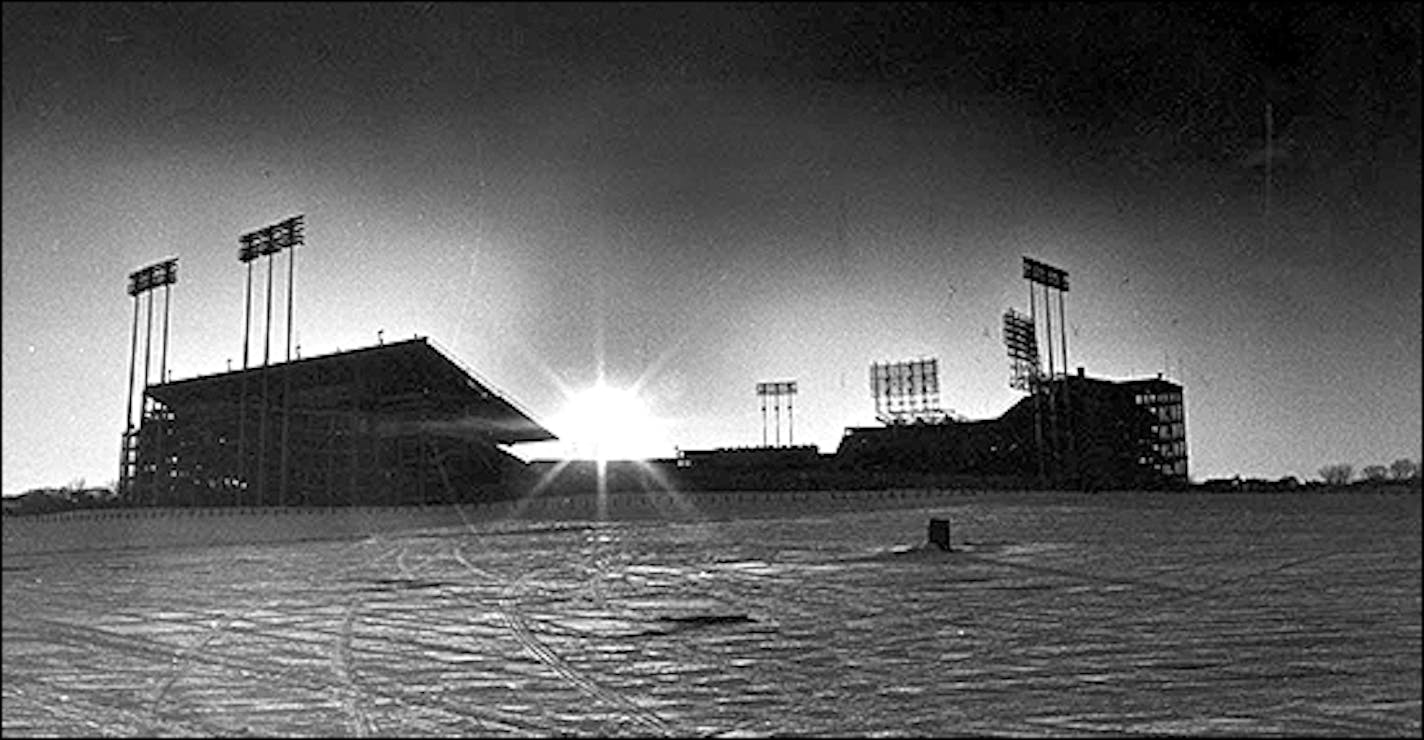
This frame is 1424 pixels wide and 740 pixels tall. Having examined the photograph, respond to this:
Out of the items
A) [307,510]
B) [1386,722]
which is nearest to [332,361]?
[307,510]

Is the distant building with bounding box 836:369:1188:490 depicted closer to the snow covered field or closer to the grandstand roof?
the grandstand roof

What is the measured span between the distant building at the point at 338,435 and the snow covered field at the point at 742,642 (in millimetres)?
19461

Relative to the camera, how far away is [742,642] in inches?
472

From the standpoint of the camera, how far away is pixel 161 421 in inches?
1532

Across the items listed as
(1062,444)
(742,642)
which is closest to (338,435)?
(742,642)

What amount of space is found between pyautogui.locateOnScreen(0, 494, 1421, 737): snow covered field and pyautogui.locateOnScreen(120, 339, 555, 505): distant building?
19.5 m

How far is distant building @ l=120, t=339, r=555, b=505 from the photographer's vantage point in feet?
135

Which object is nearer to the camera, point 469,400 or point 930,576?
point 930,576

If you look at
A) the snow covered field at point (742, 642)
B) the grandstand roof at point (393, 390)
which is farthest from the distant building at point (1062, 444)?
the snow covered field at point (742, 642)

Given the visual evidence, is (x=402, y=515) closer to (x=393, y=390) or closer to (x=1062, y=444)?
(x=393, y=390)

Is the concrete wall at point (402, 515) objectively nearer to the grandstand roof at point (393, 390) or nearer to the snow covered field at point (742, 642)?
the grandstand roof at point (393, 390)

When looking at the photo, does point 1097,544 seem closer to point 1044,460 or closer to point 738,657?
point 738,657

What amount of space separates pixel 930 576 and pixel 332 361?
31.2 metres

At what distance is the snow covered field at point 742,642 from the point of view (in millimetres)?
8086
